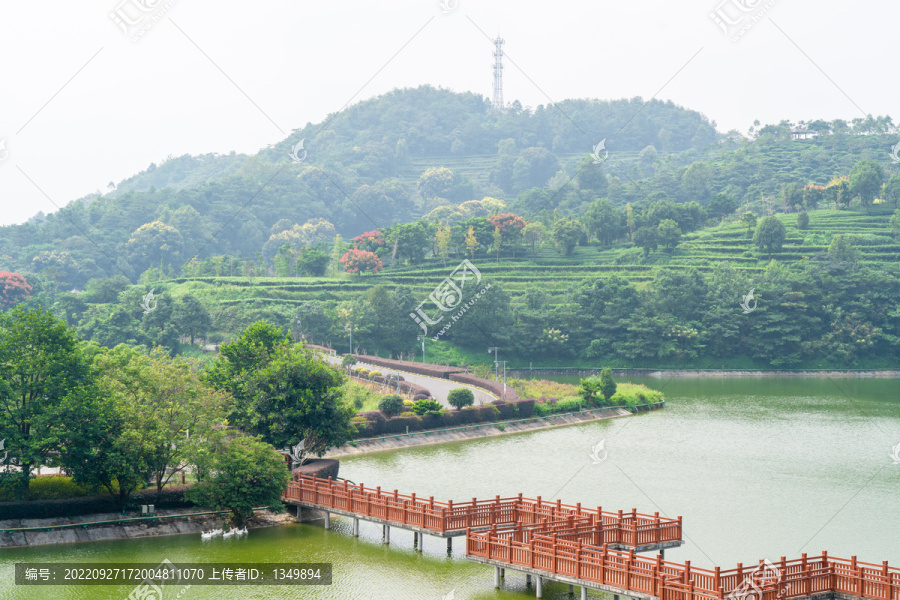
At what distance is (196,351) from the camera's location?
6512 centimetres

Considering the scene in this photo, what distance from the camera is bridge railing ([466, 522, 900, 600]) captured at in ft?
62.0

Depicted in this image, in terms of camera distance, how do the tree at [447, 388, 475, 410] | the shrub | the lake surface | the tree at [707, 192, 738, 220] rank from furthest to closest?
the tree at [707, 192, 738, 220]
the tree at [447, 388, 475, 410]
the shrub
the lake surface

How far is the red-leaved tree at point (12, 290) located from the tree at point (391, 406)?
1916 inches

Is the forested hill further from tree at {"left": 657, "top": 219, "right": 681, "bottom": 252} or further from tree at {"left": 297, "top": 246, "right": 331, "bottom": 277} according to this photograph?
tree at {"left": 657, "top": 219, "right": 681, "bottom": 252}

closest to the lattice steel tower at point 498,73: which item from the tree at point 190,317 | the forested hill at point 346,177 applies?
the forested hill at point 346,177

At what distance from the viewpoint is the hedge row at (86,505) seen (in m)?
25.2

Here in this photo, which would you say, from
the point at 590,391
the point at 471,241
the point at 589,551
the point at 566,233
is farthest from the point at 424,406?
the point at 566,233

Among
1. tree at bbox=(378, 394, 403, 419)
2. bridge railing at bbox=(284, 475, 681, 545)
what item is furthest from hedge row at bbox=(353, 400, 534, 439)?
bridge railing at bbox=(284, 475, 681, 545)

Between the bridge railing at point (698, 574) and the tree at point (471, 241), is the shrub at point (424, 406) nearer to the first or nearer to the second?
the bridge railing at point (698, 574)

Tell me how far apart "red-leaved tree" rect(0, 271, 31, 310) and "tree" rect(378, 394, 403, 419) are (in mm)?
48668

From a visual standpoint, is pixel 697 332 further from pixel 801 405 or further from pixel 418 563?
pixel 418 563

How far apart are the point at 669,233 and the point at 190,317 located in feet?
152

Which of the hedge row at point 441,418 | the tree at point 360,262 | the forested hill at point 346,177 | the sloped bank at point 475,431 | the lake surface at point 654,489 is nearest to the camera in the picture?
the lake surface at point 654,489

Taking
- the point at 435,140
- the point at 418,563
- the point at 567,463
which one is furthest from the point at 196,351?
the point at 435,140
